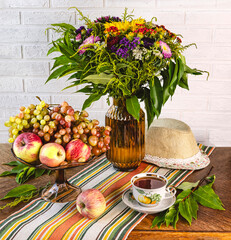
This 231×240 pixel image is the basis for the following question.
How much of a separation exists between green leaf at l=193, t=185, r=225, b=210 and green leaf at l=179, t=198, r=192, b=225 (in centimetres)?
5

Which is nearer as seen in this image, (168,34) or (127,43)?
(127,43)

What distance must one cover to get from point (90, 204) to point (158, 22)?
95cm

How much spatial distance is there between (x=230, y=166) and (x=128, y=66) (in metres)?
0.60

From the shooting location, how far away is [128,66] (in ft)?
3.12

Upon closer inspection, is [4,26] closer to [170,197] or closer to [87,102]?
[87,102]

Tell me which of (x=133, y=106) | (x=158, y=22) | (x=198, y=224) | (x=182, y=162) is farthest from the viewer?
(x=158, y=22)

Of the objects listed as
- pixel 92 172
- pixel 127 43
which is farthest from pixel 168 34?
pixel 92 172

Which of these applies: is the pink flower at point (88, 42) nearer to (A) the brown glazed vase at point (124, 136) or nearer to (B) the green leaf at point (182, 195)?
(A) the brown glazed vase at point (124, 136)

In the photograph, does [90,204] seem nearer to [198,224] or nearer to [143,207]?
[143,207]

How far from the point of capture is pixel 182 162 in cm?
124

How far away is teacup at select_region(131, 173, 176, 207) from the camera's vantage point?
920mm

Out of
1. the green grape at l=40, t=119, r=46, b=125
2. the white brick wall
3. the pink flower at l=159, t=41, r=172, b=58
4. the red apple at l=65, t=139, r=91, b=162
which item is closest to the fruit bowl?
the red apple at l=65, t=139, r=91, b=162

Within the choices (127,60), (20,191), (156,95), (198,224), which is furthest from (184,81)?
(20,191)

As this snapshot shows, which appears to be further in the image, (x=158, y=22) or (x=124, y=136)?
(x=158, y=22)
